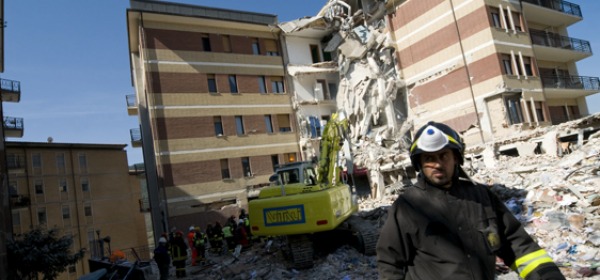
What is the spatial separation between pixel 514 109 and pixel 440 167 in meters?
20.8

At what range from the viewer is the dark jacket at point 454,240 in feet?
6.50

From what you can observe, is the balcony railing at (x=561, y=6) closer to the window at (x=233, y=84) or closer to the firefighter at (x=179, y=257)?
the window at (x=233, y=84)

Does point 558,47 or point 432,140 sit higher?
point 558,47

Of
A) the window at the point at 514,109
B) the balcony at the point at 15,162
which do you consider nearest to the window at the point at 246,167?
the window at the point at 514,109

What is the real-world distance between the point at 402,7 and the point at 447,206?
24063mm

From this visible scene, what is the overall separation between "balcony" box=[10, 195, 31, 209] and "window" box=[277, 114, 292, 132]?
18.1 m

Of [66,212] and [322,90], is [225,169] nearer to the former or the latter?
[322,90]

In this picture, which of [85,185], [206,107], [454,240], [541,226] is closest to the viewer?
[454,240]

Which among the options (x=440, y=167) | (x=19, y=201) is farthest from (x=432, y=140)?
(x=19, y=201)

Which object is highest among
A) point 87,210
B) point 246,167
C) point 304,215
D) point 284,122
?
point 284,122

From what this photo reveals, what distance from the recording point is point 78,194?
2834 centimetres

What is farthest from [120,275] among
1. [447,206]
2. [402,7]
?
[402,7]

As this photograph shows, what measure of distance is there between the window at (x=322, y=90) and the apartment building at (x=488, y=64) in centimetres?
549

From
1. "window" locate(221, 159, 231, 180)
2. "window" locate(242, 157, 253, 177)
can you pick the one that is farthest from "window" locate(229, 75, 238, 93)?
"window" locate(221, 159, 231, 180)
